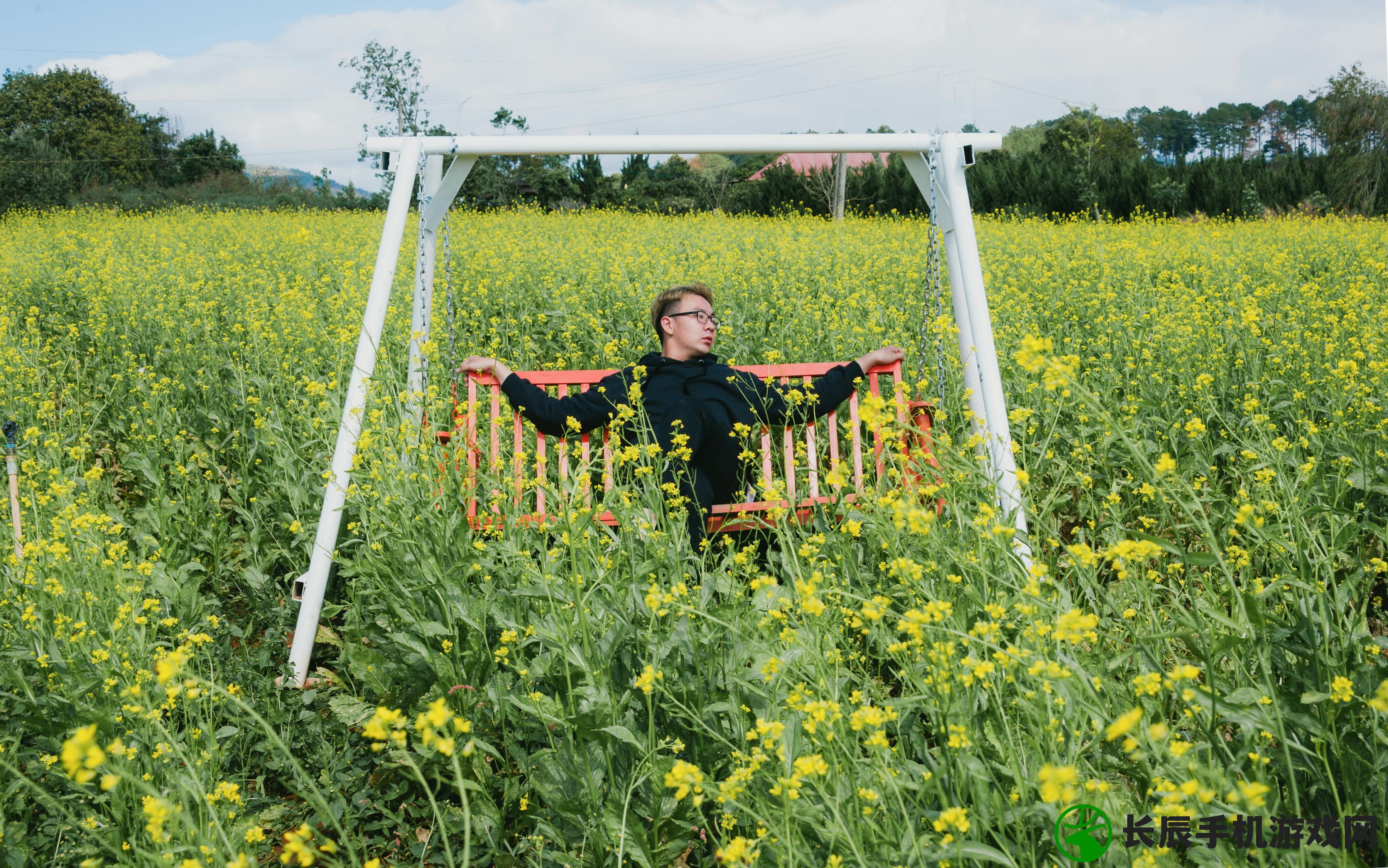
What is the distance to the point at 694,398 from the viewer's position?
3.41 meters

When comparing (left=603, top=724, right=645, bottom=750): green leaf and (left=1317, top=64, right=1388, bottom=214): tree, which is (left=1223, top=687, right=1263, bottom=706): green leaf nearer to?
(left=603, top=724, right=645, bottom=750): green leaf

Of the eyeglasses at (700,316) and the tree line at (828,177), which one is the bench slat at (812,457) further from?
the tree line at (828,177)

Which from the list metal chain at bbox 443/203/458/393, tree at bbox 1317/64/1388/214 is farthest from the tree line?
metal chain at bbox 443/203/458/393

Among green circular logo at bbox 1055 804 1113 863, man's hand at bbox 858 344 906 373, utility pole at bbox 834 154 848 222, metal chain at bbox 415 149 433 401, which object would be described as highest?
utility pole at bbox 834 154 848 222

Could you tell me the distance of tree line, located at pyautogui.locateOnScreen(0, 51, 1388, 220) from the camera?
1975cm

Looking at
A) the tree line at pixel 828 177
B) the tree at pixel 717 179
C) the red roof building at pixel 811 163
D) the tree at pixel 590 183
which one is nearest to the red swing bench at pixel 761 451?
the tree line at pixel 828 177

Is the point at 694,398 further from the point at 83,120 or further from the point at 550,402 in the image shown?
the point at 83,120

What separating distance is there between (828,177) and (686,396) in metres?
20.0

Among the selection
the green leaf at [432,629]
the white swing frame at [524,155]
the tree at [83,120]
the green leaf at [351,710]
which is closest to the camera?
the green leaf at [432,629]

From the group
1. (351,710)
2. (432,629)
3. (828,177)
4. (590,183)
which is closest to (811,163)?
(828,177)

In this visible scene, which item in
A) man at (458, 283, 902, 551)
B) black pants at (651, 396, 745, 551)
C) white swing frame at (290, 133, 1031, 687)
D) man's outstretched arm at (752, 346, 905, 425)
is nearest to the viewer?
white swing frame at (290, 133, 1031, 687)

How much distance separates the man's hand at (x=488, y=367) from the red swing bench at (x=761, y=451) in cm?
5

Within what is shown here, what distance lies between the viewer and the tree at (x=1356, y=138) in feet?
62.0

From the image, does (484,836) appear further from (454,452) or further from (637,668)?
(454,452)
